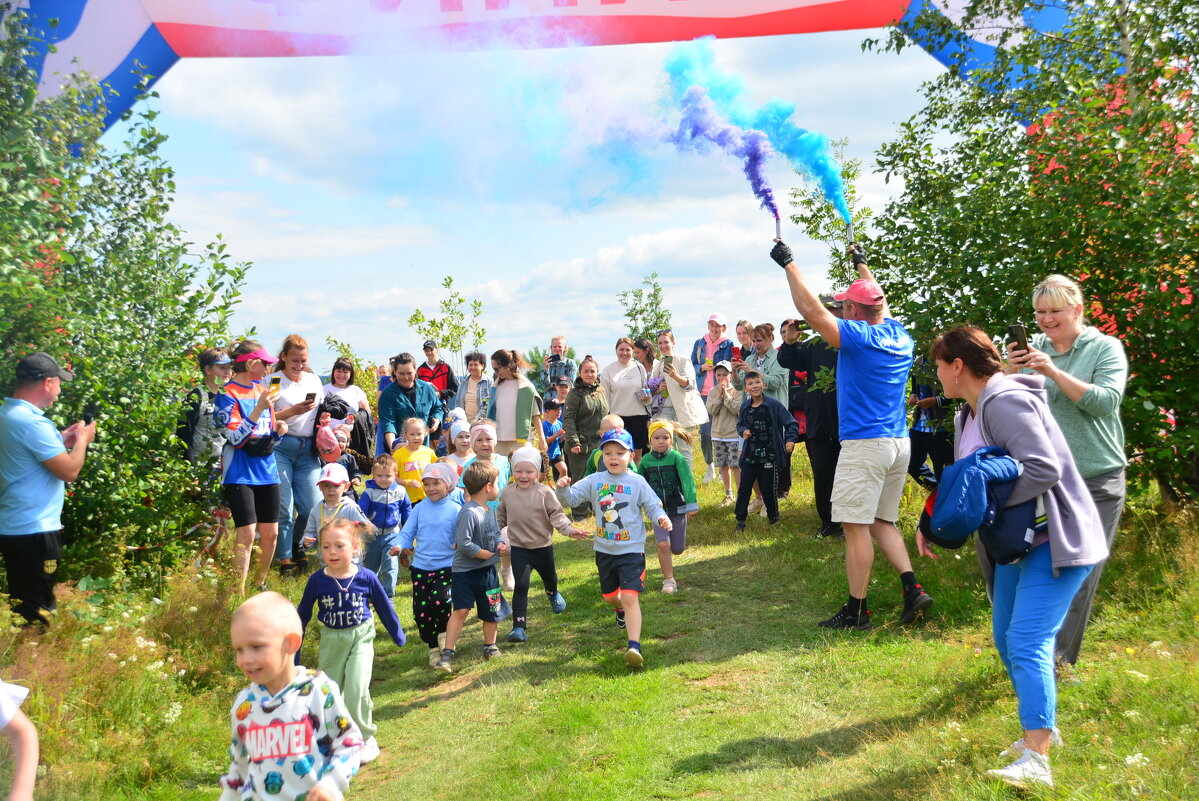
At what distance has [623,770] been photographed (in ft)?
16.5

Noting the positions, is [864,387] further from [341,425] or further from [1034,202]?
[341,425]

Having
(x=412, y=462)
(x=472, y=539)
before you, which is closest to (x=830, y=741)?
(x=472, y=539)

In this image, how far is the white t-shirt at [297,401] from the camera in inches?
371

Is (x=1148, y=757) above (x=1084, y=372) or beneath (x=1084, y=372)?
beneath

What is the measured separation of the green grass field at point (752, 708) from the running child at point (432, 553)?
1.17ft

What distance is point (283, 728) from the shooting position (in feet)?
11.1

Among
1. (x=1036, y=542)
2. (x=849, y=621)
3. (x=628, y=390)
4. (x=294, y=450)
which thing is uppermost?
(x=628, y=390)

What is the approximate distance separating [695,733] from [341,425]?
585 cm

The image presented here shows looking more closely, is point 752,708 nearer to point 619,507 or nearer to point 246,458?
point 619,507

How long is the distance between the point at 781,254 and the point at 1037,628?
3.10m

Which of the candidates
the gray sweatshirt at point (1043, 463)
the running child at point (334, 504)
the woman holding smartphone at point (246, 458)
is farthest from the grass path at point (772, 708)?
the woman holding smartphone at point (246, 458)

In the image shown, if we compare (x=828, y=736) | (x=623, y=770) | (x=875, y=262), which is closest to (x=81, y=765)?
(x=623, y=770)

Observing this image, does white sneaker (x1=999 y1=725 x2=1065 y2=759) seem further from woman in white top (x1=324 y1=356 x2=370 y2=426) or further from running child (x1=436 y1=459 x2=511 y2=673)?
woman in white top (x1=324 y1=356 x2=370 y2=426)

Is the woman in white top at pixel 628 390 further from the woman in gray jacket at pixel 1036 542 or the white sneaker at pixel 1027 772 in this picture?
the white sneaker at pixel 1027 772
